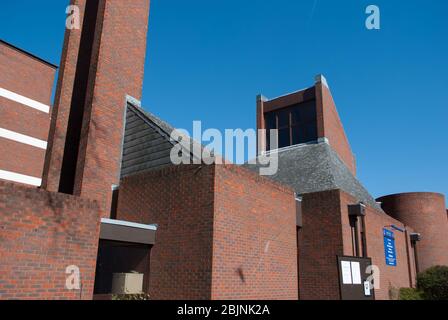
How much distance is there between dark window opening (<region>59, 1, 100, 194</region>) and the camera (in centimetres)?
1420

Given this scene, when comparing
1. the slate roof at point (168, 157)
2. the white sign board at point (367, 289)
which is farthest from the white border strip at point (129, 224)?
the white sign board at point (367, 289)

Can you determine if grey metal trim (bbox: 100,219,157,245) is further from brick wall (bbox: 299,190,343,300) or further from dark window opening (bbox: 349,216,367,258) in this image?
dark window opening (bbox: 349,216,367,258)

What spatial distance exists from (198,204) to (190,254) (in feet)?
4.45

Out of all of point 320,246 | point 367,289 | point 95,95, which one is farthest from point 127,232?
point 367,289

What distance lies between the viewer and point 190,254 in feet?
32.6

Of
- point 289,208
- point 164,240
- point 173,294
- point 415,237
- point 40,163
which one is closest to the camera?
point 173,294

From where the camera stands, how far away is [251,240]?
10977 millimetres

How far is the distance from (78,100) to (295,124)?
1525 centimetres

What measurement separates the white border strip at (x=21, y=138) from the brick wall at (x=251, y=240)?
15920mm

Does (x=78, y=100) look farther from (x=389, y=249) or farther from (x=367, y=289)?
(x=389, y=249)

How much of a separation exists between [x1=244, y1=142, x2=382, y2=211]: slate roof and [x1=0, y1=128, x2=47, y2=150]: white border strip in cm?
1282

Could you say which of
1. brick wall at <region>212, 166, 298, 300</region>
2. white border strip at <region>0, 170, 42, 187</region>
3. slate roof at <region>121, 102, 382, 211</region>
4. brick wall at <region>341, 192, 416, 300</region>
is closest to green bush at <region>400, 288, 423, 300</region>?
brick wall at <region>341, 192, 416, 300</region>
